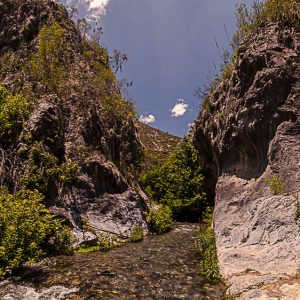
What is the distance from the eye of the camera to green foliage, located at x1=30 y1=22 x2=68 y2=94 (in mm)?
31031

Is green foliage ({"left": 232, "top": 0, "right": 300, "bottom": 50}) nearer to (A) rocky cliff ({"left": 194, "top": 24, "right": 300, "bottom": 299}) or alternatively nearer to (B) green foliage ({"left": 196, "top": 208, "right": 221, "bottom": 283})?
(A) rocky cliff ({"left": 194, "top": 24, "right": 300, "bottom": 299})

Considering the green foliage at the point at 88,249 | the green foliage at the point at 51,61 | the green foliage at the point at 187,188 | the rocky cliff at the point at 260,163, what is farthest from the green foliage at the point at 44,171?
the green foliage at the point at 187,188

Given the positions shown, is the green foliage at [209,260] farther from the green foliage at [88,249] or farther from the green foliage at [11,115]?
the green foliage at [11,115]

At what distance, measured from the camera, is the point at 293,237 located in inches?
485

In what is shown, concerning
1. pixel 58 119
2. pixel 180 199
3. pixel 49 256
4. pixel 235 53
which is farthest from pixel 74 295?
pixel 180 199

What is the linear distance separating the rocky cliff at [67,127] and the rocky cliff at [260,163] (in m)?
10.1

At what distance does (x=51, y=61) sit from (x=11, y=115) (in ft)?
34.8

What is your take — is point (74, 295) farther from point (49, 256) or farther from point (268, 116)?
point (268, 116)

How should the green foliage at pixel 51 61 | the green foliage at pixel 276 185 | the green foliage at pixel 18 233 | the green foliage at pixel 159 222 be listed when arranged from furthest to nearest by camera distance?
the green foliage at pixel 51 61 → the green foliage at pixel 159 222 → the green foliage at pixel 276 185 → the green foliage at pixel 18 233

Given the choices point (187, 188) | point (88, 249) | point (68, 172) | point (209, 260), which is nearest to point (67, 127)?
point (68, 172)

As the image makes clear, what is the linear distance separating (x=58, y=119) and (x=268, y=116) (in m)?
17.1

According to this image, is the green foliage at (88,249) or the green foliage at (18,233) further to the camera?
the green foliage at (88,249)

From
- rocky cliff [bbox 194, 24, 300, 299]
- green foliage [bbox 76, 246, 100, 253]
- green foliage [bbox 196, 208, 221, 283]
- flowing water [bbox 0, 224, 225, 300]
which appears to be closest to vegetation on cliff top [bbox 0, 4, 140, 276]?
green foliage [bbox 76, 246, 100, 253]

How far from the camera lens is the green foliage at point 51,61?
31.0 m
